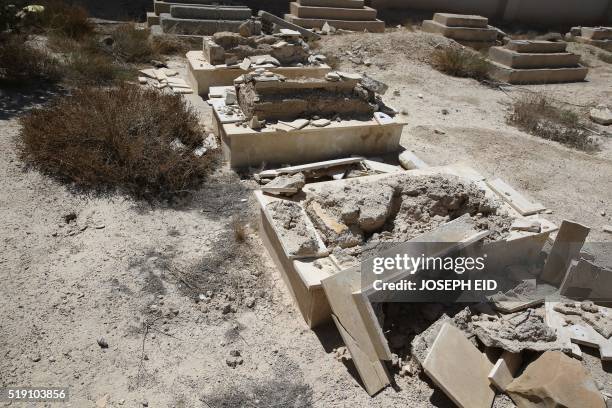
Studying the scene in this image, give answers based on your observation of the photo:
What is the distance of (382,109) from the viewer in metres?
6.97

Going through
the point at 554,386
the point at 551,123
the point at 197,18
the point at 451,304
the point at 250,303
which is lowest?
the point at 250,303

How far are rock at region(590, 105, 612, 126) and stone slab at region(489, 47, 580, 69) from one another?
2633 millimetres

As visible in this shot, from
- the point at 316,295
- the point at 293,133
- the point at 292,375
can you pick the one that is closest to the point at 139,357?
the point at 292,375

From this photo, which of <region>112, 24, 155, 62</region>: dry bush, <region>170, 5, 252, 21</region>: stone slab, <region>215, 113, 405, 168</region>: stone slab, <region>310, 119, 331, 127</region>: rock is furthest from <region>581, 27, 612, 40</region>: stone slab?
<region>112, 24, 155, 62</region>: dry bush

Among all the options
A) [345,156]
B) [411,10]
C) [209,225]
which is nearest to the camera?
[209,225]

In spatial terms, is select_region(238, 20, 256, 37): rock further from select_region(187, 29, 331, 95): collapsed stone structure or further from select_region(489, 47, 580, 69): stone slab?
select_region(489, 47, 580, 69): stone slab

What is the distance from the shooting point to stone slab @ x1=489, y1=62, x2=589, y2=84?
11.3 metres

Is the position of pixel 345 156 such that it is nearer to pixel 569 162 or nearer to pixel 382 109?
pixel 382 109

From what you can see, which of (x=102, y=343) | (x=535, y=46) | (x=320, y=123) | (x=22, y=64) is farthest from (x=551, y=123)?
(x=22, y=64)

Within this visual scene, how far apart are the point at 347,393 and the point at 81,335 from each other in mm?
2034

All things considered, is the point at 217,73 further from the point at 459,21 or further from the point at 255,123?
the point at 459,21

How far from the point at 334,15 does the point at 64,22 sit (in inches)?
271

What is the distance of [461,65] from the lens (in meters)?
10.8

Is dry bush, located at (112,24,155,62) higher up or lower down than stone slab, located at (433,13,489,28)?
lower down
